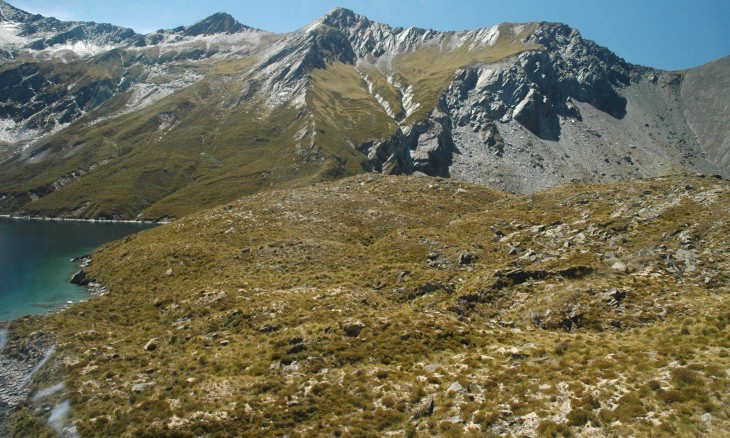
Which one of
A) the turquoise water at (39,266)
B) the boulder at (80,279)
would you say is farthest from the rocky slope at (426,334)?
the boulder at (80,279)

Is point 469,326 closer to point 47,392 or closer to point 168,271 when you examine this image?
point 47,392

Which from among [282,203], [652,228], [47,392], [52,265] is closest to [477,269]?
[652,228]

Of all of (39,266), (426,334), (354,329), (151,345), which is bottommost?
(39,266)

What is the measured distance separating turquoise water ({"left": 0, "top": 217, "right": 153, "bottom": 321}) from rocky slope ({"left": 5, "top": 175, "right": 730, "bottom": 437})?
12.8 metres

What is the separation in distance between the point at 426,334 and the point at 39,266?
3736 inches

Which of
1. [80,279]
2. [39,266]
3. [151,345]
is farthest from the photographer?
[39,266]

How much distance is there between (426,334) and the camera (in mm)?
31641

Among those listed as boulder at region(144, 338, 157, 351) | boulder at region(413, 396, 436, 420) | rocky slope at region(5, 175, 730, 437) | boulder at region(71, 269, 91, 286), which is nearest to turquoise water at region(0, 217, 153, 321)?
boulder at region(71, 269, 91, 286)

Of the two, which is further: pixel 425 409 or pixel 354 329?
pixel 354 329

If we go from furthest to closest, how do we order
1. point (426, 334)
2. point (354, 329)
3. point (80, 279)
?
point (80, 279)
point (354, 329)
point (426, 334)

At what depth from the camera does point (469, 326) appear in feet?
108

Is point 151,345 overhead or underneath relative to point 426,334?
underneath

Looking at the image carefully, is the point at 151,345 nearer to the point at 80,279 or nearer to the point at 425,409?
the point at 425,409

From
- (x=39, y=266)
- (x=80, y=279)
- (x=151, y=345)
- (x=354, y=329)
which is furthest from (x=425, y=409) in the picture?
(x=39, y=266)
